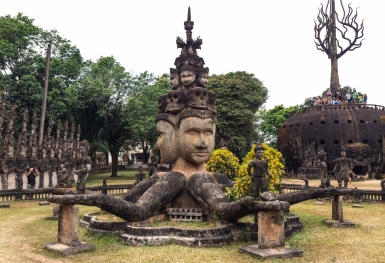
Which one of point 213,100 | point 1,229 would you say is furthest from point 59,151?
point 213,100

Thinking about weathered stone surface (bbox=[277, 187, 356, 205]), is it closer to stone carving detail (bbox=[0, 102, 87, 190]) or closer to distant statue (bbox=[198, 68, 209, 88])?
distant statue (bbox=[198, 68, 209, 88])

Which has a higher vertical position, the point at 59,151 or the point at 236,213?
the point at 59,151

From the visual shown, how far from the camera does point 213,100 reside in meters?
12.5

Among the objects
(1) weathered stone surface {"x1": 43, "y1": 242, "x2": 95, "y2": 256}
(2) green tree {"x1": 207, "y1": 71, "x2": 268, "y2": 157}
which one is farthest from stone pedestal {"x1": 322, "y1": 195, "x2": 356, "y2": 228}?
(2) green tree {"x1": 207, "y1": 71, "x2": 268, "y2": 157}

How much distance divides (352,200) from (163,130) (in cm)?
1210

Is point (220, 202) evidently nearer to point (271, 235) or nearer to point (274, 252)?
point (271, 235)

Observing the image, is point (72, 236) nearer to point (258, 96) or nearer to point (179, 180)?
point (179, 180)

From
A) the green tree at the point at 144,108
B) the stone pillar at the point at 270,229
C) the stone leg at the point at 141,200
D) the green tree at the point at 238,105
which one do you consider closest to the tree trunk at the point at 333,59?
the green tree at the point at 238,105

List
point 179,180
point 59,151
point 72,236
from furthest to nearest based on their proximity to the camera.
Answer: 1. point 59,151
2. point 179,180
3. point 72,236

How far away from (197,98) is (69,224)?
5548 mm

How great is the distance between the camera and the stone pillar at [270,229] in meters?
8.41

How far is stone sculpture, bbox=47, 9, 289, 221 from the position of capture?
1059 centimetres

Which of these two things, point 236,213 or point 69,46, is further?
point 69,46

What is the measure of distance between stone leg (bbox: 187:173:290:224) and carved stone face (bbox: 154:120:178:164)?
1.16 meters
